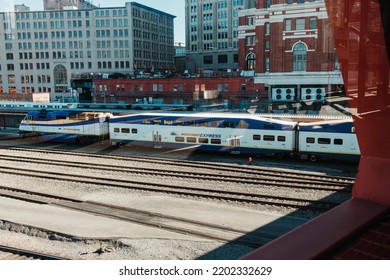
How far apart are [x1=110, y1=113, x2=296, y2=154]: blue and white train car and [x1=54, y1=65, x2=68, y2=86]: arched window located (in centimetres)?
6382

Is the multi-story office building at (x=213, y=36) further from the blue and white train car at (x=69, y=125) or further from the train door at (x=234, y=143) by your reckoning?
the train door at (x=234, y=143)

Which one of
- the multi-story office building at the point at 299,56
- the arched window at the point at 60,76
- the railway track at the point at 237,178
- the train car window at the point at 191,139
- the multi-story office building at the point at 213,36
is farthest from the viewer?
the multi-story office building at the point at 213,36

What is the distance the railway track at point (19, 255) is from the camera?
11.0 meters

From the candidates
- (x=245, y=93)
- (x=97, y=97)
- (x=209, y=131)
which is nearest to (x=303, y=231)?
(x=209, y=131)

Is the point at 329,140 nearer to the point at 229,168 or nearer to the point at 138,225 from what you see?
the point at 229,168

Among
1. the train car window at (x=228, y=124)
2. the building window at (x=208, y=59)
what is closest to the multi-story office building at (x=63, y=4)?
the building window at (x=208, y=59)

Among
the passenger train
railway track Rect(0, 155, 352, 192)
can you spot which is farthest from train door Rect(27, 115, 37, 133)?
railway track Rect(0, 155, 352, 192)

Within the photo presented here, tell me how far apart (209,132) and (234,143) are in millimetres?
1849

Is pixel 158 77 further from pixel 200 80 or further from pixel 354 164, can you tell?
pixel 354 164

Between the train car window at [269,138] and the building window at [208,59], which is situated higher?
the building window at [208,59]

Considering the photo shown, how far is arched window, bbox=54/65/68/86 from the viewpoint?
8825cm

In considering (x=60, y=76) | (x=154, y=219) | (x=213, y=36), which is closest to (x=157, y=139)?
(x=154, y=219)

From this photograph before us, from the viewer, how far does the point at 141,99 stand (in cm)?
5725

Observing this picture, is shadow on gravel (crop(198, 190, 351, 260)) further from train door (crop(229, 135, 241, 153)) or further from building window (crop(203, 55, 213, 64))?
building window (crop(203, 55, 213, 64))
